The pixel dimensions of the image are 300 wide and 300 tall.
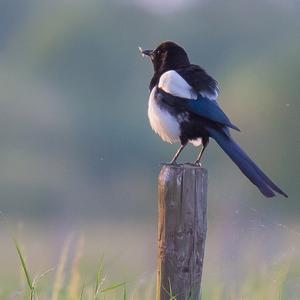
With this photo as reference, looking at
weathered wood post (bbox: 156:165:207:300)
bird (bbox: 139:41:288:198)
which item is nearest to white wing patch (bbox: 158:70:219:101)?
bird (bbox: 139:41:288:198)

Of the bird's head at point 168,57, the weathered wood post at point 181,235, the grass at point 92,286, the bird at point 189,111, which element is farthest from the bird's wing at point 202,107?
the weathered wood post at point 181,235

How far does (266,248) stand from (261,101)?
6.29m

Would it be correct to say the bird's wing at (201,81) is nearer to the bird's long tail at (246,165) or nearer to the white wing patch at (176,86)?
the white wing patch at (176,86)

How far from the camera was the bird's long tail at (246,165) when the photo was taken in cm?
329

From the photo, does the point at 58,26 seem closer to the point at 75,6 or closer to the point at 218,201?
the point at 75,6

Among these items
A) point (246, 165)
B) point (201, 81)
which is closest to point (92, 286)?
point (246, 165)

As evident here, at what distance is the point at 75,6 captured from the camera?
9984 millimetres

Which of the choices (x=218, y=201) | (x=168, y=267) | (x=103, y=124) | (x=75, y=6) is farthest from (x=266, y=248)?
(x=75, y=6)

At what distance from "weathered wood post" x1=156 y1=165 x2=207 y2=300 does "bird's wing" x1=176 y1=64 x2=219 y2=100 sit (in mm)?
1051

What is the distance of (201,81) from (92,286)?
1208 millimetres

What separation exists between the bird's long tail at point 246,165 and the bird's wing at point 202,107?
0.05 metres

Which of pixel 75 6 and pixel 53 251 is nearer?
pixel 53 251

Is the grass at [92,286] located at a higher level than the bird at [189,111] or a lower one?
lower

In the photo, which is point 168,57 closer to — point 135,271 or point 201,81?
point 201,81
